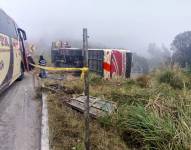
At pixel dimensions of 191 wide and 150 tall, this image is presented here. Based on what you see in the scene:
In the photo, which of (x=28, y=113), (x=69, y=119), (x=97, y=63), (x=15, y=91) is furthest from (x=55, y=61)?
(x=69, y=119)

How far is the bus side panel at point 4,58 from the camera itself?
28.7 feet

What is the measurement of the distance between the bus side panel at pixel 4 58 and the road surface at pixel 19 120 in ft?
2.12

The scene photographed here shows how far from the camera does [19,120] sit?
286 inches

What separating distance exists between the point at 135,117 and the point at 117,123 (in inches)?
15.9

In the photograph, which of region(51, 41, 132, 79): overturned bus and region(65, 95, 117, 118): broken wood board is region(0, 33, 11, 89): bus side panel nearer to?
region(65, 95, 117, 118): broken wood board

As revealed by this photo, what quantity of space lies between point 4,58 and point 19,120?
2.52m

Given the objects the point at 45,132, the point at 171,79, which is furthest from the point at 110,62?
the point at 45,132

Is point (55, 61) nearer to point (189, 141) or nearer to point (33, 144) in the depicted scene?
point (33, 144)

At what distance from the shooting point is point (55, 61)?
18.8 meters

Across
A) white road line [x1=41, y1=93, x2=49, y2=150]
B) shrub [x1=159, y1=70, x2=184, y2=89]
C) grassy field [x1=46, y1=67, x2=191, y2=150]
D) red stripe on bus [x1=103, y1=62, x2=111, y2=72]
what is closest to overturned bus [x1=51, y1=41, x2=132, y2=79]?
red stripe on bus [x1=103, y1=62, x2=111, y2=72]

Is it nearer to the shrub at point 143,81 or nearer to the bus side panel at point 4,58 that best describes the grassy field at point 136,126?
the bus side panel at point 4,58

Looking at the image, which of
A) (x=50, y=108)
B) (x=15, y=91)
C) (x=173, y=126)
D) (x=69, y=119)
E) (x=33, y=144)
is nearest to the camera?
(x=173, y=126)

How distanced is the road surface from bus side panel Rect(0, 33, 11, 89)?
0.65 meters

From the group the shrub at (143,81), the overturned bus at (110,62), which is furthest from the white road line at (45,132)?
the overturned bus at (110,62)
